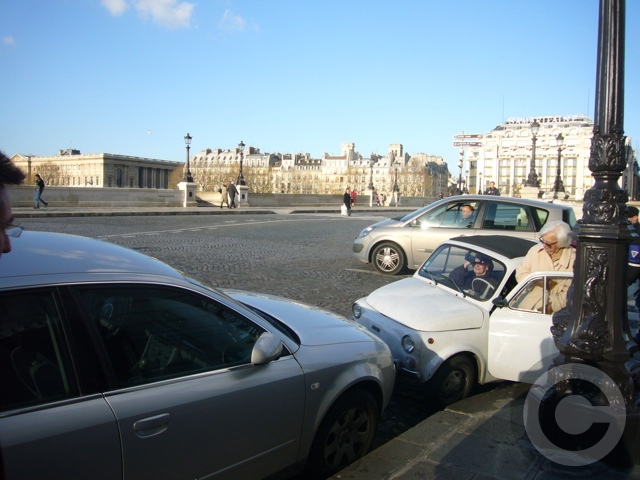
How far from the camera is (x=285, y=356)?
313cm

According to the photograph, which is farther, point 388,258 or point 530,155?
point 530,155

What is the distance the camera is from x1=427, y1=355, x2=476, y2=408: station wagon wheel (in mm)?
4551

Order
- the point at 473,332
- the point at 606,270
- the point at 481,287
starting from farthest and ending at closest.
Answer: the point at 481,287, the point at 473,332, the point at 606,270

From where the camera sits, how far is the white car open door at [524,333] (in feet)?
15.3

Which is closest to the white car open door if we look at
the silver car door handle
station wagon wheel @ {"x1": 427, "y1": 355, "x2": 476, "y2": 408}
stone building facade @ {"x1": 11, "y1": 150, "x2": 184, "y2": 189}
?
station wagon wheel @ {"x1": 427, "y1": 355, "x2": 476, "y2": 408}

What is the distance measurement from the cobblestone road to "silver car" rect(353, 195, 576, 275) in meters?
0.54

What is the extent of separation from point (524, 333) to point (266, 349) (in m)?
2.79

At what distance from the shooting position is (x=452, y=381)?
4688 millimetres

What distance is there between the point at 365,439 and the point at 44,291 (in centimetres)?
223

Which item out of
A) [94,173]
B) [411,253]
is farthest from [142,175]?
[411,253]

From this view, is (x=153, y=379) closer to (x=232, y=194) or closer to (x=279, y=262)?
(x=279, y=262)

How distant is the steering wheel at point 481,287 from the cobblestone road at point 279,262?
3.55 feet

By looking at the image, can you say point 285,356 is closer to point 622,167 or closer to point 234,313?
point 234,313

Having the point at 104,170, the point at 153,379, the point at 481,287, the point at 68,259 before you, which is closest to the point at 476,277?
the point at 481,287
